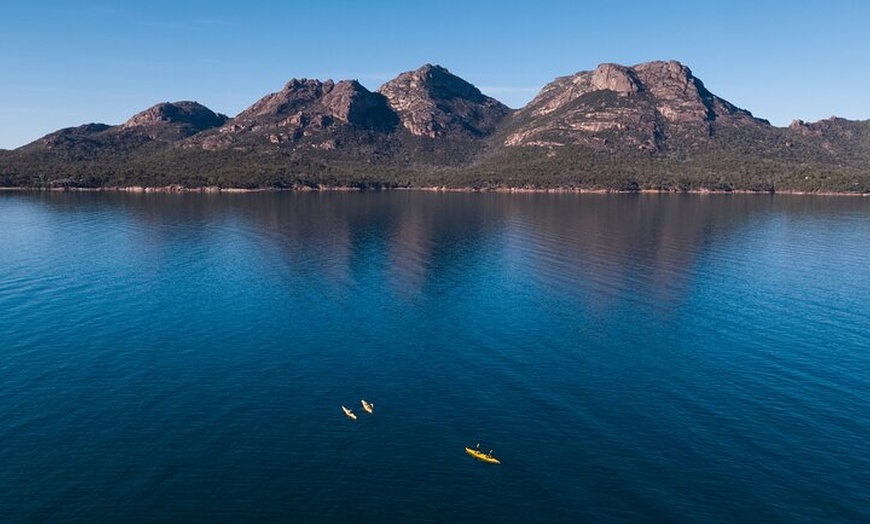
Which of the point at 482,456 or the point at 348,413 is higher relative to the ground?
the point at 348,413

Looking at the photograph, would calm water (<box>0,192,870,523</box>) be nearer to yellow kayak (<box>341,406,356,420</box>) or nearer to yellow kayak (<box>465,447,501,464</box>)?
yellow kayak (<box>341,406,356,420</box>)

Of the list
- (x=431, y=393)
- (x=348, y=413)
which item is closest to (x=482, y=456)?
(x=431, y=393)

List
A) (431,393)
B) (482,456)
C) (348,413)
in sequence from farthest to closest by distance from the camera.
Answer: (431,393) → (348,413) → (482,456)

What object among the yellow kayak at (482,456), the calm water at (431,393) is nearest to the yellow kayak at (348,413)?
the calm water at (431,393)

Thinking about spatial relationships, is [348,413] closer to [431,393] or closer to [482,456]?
[431,393]

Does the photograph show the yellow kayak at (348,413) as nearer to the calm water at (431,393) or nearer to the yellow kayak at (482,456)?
the calm water at (431,393)

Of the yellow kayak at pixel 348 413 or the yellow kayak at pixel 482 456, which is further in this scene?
the yellow kayak at pixel 348 413
